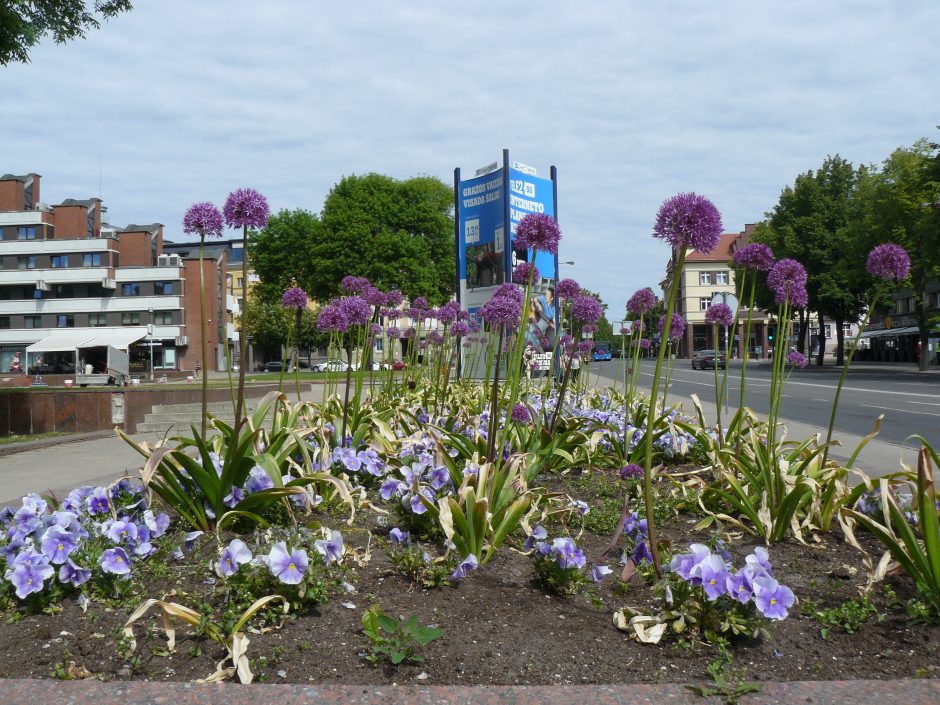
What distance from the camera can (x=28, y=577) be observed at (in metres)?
2.79

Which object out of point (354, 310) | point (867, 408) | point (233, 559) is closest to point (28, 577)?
point (233, 559)

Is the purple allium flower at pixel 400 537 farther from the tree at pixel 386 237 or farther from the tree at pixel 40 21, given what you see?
the tree at pixel 386 237

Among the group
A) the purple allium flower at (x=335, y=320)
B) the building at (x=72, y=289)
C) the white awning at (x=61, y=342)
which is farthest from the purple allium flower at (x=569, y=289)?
the building at (x=72, y=289)

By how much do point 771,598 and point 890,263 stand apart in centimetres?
191

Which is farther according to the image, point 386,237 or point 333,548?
point 386,237

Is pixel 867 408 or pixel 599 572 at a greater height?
pixel 599 572

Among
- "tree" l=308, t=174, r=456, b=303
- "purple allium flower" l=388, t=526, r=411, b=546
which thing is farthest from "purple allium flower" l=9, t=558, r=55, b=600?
"tree" l=308, t=174, r=456, b=303

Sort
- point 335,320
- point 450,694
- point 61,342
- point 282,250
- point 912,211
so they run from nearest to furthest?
point 450,694, point 335,320, point 912,211, point 282,250, point 61,342

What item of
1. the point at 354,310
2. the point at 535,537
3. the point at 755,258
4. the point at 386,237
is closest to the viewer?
the point at 535,537

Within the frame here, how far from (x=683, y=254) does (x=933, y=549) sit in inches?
49.7

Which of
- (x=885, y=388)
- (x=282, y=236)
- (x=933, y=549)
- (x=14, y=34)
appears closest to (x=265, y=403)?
(x=933, y=549)

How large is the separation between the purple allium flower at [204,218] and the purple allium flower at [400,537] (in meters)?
1.64

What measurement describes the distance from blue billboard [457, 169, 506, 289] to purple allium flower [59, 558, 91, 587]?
1834 cm

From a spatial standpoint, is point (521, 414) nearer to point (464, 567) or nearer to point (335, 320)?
point (335, 320)
